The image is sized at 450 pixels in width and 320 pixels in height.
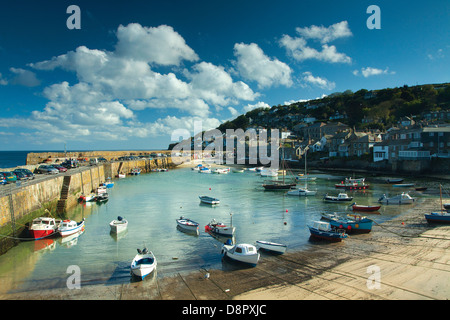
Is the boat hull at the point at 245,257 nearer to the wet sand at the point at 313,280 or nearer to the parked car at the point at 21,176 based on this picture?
the wet sand at the point at 313,280

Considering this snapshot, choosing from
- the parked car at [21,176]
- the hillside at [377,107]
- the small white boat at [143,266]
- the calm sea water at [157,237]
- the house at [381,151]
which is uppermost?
the hillside at [377,107]

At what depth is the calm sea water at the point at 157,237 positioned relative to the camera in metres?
16.1

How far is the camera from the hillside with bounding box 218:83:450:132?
113250 millimetres

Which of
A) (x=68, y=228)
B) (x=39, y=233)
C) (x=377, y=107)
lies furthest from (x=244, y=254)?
→ (x=377, y=107)

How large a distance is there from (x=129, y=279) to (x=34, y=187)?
60.2ft

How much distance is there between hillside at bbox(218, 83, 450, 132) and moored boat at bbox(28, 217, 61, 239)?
365 feet

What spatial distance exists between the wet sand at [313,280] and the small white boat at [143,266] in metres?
0.47

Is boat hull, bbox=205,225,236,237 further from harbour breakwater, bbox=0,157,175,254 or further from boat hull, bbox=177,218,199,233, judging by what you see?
harbour breakwater, bbox=0,157,175,254

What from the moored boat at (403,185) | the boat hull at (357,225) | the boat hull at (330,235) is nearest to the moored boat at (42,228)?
the boat hull at (330,235)

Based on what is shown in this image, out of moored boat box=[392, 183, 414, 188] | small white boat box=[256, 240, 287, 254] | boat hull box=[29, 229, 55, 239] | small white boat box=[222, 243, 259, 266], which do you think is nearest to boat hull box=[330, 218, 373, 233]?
small white boat box=[256, 240, 287, 254]

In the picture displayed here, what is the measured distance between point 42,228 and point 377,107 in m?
143

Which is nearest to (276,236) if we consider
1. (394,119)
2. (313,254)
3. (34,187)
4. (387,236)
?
(313,254)
